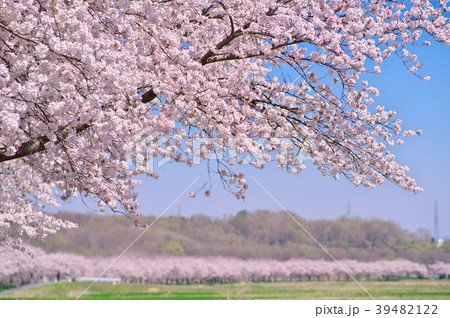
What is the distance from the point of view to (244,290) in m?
41.2

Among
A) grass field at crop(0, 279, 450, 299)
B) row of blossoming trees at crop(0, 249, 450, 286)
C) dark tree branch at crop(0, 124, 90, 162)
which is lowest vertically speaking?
grass field at crop(0, 279, 450, 299)

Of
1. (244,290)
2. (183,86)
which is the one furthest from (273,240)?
(183,86)

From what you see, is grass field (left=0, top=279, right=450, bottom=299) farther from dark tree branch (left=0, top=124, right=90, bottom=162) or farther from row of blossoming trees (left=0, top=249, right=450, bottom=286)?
dark tree branch (left=0, top=124, right=90, bottom=162)

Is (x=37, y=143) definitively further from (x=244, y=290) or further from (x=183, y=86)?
(x=244, y=290)

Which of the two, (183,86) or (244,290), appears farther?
(244,290)

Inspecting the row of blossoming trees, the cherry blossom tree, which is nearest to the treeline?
the row of blossoming trees

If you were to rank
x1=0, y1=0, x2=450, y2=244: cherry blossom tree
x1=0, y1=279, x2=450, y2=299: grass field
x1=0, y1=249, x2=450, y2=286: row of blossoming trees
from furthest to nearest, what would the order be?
x1=0, y1=279, x2=450, y2=299: grass field, x1=0, y1=249, x2=450, y2=286: row of blossoming trees, x1=0, y1=0, x2=450, y2=244: cherry blossom tree

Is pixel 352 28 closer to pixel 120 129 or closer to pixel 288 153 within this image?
pixel 288 153

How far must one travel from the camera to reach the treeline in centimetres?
2934

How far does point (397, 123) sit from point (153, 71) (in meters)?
4.05

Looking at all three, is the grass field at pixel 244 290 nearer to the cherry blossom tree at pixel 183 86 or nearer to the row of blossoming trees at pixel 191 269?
the row of blossoming trees at pixel 191 269

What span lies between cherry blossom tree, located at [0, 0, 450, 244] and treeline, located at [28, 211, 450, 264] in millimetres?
Result: 17401

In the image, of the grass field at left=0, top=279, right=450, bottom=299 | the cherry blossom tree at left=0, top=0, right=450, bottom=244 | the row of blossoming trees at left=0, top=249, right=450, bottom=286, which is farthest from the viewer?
the grass field at left=0, top=279, right=450, bottom=299

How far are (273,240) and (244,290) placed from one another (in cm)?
619
